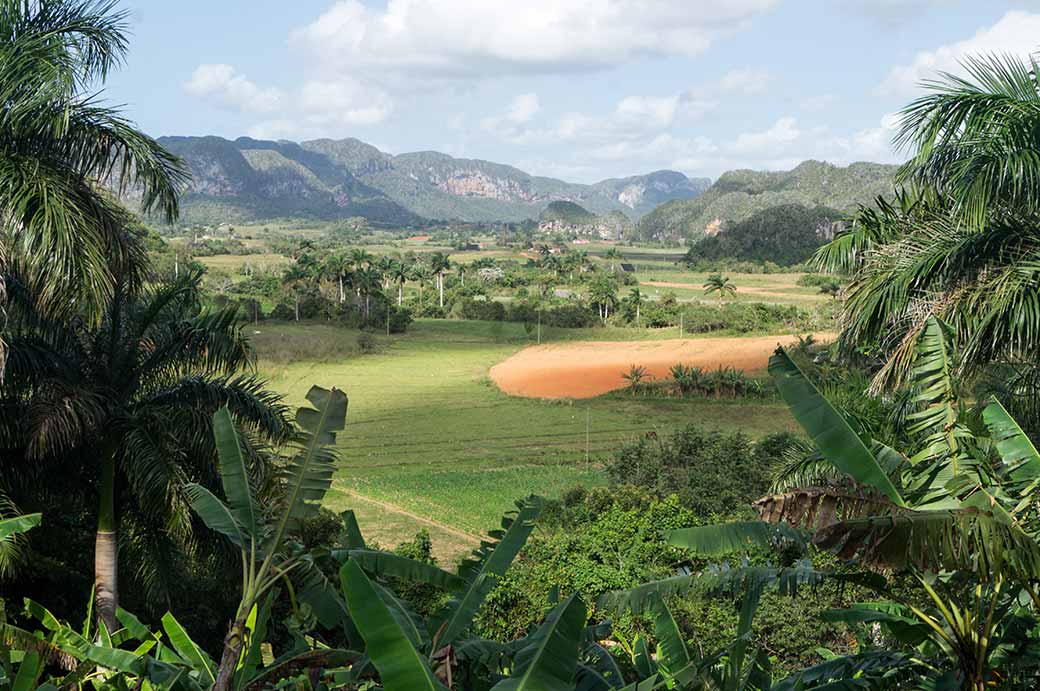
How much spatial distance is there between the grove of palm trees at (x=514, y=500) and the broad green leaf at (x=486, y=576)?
0.01 meters

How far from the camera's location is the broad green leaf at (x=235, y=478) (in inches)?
157

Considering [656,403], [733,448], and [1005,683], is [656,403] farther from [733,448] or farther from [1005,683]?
[1005,683]

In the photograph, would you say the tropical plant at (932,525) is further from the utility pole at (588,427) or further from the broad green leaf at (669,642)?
the utility pole at (588,427)

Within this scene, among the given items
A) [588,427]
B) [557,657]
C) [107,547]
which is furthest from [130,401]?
[588,427]

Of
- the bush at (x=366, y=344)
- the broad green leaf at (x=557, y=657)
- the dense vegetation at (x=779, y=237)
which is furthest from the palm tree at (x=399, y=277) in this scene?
the broad green leaf at (x=557, y=657)

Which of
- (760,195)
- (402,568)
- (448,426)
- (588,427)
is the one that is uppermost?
(760,195)

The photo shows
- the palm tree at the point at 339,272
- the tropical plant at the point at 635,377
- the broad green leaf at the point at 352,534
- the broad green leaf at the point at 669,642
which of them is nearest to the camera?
the broad green leaf at the point at 669,642

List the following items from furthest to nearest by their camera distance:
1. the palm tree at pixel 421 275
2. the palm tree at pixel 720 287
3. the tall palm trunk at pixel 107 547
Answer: the palm tree at pixel 421 275
the palm tree at pixel 720 287
the tall palm trunk at pixel 107 547

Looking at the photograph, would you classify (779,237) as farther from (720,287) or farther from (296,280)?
(296,280)

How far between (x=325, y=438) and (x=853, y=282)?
6747 mm

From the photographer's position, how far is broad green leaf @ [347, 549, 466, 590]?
13.5 feet

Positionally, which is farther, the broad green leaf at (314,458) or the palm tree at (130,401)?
the palm tree at (130,401)

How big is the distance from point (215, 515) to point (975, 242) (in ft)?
21.7

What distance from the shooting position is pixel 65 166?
9.13 m
